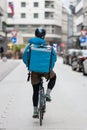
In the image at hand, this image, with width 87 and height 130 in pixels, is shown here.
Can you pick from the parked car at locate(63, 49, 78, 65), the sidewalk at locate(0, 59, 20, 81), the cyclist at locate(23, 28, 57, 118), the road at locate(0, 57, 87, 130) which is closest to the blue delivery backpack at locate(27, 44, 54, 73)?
the cyclist at locate(23, 28, 57, 118)

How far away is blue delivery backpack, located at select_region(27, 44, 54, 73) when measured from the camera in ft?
33.6

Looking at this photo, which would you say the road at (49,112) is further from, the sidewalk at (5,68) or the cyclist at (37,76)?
the sidewalk at (5,68)

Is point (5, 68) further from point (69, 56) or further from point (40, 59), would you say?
point (40, 59)

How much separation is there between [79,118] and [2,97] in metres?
5.09

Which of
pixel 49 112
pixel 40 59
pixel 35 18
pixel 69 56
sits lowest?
pixel 69 56

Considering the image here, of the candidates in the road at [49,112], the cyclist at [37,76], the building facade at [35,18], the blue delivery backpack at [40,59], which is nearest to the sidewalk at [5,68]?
the road at [49,112]

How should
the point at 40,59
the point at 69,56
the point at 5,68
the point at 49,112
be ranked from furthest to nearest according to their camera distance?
the point at 69,56 < the point at 5,68 < the point at 49,112 < the point at 40,59

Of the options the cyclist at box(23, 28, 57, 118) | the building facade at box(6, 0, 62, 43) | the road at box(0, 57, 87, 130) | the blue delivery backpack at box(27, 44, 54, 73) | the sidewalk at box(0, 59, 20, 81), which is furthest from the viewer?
the building facade at box(6, 0, 62, 43)

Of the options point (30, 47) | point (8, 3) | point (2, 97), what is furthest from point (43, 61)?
point (8, 3)

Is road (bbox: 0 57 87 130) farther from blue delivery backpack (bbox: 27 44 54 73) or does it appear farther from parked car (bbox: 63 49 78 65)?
parked car (bbox: 63 49 78 65)

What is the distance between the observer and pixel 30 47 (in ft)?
33.9

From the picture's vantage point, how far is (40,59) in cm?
1027

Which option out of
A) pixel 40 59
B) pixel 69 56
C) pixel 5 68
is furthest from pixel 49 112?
pixel 69 56

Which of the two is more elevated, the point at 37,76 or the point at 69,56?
the point at 37,76
